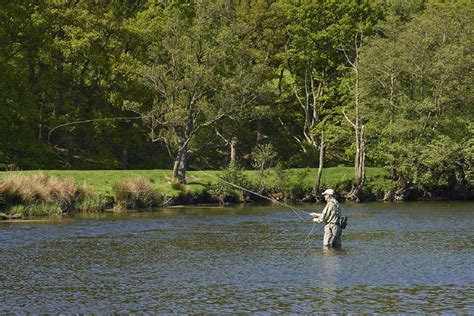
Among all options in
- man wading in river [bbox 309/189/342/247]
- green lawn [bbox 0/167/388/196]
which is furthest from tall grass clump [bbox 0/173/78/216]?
man wading in river [bbox 309/189/342/247]

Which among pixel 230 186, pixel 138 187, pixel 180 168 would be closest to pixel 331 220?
pixel 138 187

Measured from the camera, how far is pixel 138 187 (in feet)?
162

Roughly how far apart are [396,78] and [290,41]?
16.0 metres

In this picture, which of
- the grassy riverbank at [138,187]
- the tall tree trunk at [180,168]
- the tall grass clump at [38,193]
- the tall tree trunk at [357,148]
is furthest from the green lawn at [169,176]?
the tall grass clump at [38,193]

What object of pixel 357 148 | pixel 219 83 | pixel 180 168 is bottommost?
pixel 180 168

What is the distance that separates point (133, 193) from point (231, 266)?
2362cm

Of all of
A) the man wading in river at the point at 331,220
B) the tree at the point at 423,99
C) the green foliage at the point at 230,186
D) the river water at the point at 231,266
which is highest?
the tree at the point at 423,99

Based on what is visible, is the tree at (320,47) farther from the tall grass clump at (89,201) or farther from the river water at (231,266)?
the river water at (231,266)

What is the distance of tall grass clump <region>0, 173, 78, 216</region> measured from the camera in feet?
137

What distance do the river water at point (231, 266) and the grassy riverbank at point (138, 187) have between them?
8.75 feet

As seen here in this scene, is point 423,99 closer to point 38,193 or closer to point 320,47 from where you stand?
point 320,47

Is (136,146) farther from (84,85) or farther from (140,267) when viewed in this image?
(140,267)

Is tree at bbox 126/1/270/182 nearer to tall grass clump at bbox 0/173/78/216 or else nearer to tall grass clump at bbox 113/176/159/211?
tall grass clump at bbox 113/176/159/211

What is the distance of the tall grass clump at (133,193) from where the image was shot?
1891 inches
